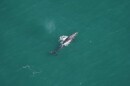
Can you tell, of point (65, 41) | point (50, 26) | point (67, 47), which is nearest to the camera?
point (65, 41)

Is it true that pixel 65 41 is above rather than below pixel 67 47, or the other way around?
above

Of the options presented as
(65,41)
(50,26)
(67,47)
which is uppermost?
(50,26)

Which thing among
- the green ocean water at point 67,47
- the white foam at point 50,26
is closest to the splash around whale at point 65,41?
the green ocean water at point 67,47

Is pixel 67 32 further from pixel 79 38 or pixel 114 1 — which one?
pixel 114 1

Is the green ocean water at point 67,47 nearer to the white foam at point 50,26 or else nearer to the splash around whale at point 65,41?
the white foam at point 50,26

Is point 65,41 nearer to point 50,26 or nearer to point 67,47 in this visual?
point 67,47

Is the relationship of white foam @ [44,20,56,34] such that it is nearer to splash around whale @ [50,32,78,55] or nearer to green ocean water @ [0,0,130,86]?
green ocean water @ [0,0,130,86]

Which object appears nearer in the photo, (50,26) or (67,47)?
(67,47)

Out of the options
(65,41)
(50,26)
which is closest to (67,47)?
(65,41)

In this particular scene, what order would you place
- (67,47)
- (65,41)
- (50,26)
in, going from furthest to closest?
(50,26) → (67,47) → (65,41)
